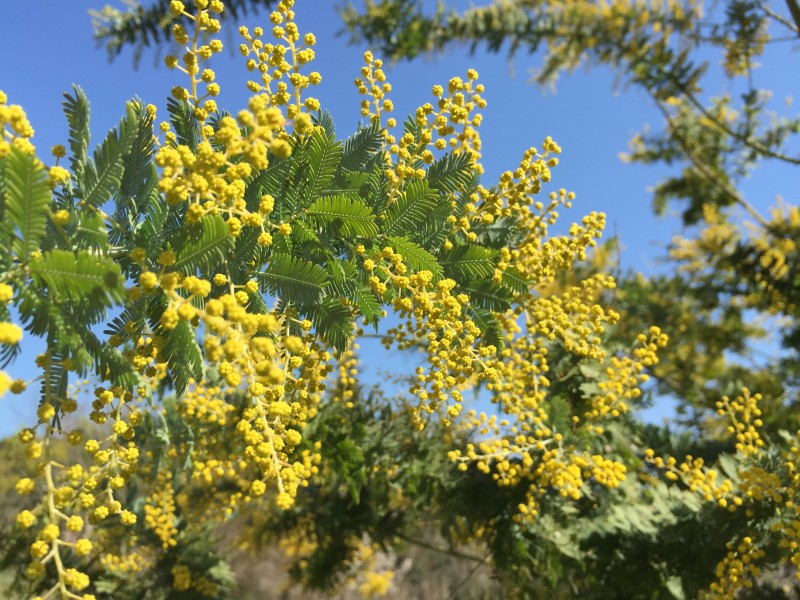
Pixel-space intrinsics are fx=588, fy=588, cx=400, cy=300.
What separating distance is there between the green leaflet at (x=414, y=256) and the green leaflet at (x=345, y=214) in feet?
0.22

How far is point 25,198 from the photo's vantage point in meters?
0.90

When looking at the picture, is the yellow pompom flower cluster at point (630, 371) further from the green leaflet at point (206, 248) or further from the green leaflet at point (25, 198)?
the green leaflet at point (25, 198)

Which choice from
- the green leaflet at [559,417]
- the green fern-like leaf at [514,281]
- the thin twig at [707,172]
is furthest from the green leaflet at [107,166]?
the thin twig at [707,172]

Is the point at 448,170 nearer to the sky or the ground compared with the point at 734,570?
nearer to the sky

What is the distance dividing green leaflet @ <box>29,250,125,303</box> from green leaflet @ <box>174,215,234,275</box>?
0.17 m

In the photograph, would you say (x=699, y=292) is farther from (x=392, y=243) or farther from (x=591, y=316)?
(x=392, y=243)

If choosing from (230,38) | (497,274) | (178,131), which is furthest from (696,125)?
(178,131)

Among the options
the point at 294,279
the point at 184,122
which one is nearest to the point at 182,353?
the point at 294,279

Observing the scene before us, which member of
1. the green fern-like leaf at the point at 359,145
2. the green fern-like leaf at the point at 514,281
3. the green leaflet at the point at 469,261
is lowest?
the green leaflet at the point at 469,261

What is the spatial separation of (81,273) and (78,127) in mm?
409

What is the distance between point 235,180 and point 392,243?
1.51 ft

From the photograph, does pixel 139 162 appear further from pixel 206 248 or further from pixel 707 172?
pixel 707 172

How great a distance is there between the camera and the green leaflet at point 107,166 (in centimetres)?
109

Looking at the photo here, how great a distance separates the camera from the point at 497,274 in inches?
64.2
